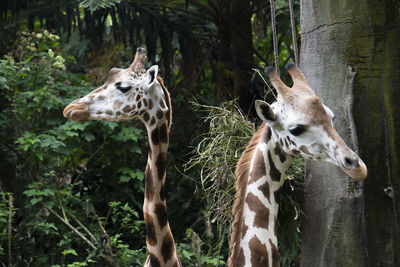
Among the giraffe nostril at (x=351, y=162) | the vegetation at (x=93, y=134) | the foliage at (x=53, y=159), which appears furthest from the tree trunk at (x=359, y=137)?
the foliage at (x=53, y=159)

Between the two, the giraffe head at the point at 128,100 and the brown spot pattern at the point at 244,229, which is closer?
the brown spot pattern at the point at 244,229

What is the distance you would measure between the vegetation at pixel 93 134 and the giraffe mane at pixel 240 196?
1880 millimetres

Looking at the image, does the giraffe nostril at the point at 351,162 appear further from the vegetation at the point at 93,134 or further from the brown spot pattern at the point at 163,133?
the vegetation at the point at 93,134

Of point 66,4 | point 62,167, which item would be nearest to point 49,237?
point 62,167

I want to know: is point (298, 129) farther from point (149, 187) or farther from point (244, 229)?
point (149, 187)

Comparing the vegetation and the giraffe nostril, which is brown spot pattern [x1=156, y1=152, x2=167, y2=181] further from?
the vegetation

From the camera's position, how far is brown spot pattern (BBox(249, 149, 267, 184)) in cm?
297

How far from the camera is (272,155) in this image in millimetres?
2951

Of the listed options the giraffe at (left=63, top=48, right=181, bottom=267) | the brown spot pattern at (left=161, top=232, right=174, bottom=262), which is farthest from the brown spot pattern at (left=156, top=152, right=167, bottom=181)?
the brown spot pattern at (left=161, top=232, right=174, bottom=262)

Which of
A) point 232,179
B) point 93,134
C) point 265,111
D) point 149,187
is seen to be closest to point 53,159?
point 93,134

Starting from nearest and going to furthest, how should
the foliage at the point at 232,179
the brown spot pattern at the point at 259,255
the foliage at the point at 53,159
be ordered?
the brown spot pattern at the point at 259,255 < the foliage at the point at 232,179 < the foliage at the point at 53,159

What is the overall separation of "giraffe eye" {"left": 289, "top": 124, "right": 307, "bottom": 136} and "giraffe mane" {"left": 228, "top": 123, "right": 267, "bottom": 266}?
280 millimetres

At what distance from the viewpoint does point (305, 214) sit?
10.2 ft

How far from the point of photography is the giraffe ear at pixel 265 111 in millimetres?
2773
